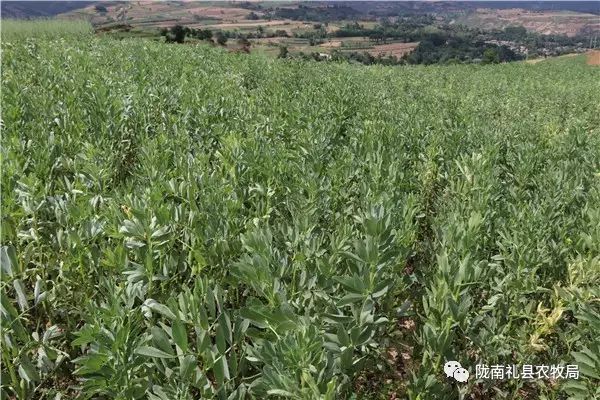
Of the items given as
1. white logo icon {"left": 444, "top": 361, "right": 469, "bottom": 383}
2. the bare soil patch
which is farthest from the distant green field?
the bare soil patch

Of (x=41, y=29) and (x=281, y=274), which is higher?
(x=41, y=29)

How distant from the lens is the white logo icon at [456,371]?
2197 millimetres

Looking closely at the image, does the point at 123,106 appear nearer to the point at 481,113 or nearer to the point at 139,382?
the point at 139,382

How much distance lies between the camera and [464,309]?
212 cm

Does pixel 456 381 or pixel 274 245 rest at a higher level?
pixel 274 245

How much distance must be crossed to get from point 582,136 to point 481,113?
3727 mm

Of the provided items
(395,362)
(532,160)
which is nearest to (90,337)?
(395,362)

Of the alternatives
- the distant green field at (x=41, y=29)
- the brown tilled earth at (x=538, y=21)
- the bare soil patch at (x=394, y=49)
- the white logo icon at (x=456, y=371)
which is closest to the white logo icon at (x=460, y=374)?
the white logo icon at (x=456, y=371)

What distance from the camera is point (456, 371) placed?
2.22m

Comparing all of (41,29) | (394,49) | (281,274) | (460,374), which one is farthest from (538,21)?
(281,274)

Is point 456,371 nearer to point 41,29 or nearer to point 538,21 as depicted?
point 41,29

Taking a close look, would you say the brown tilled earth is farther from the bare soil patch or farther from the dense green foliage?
the dense green foliage

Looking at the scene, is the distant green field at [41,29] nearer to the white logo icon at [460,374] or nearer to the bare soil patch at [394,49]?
the white logo icon at [460,374]

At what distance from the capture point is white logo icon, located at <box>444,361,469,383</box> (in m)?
2.20
